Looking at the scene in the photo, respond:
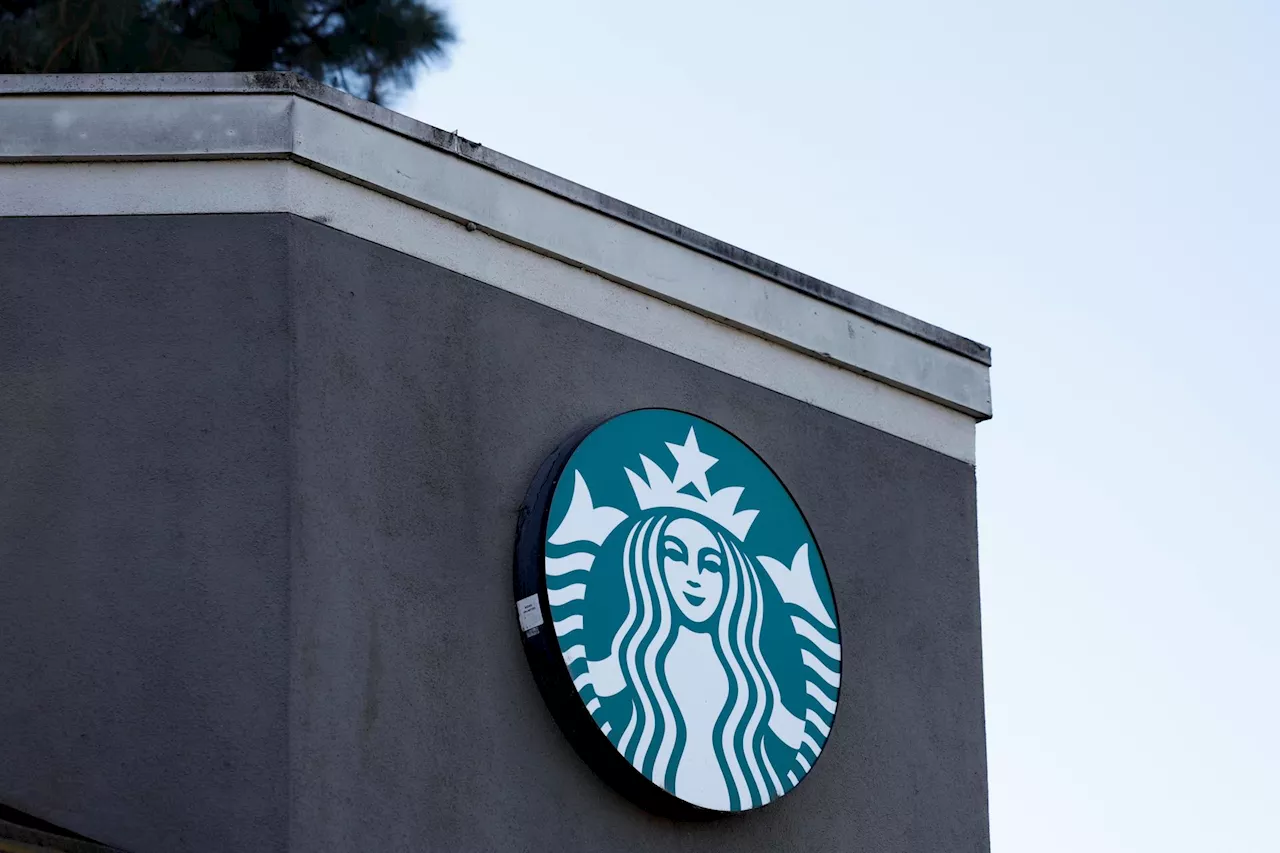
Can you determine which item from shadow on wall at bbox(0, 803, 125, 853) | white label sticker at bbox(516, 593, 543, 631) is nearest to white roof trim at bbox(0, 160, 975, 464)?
white label sticker at bbox(516, 593, 543, 631)

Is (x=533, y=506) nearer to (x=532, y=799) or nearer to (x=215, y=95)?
(x=532, y=799)

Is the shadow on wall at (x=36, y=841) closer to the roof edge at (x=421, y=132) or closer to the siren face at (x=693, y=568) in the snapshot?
the siren face at (x=693, y=568)

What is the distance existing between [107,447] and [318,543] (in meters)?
0.80

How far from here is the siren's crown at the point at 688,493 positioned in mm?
7184

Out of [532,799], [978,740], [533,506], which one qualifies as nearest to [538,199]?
[533,506]

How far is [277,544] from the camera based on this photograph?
244 inches

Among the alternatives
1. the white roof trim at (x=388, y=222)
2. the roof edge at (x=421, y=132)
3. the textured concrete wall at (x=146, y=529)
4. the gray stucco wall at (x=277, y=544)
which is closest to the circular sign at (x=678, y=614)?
the gray stucco wall at (x=277, y=544)

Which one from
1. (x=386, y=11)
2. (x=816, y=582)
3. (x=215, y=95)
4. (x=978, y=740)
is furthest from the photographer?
(x=386, y=11)

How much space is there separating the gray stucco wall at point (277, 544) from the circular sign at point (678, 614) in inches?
5.8

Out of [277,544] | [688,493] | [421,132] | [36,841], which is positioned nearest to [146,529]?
[277,544]

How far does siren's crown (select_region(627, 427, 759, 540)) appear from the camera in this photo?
7.18m

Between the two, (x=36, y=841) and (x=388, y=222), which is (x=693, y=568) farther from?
(x=36, y=841)

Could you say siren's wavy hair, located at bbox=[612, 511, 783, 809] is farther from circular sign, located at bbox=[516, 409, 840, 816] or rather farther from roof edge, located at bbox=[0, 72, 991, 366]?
roof edge, located at bbox=[0, 72, 991, 366]

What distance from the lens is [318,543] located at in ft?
20.6
